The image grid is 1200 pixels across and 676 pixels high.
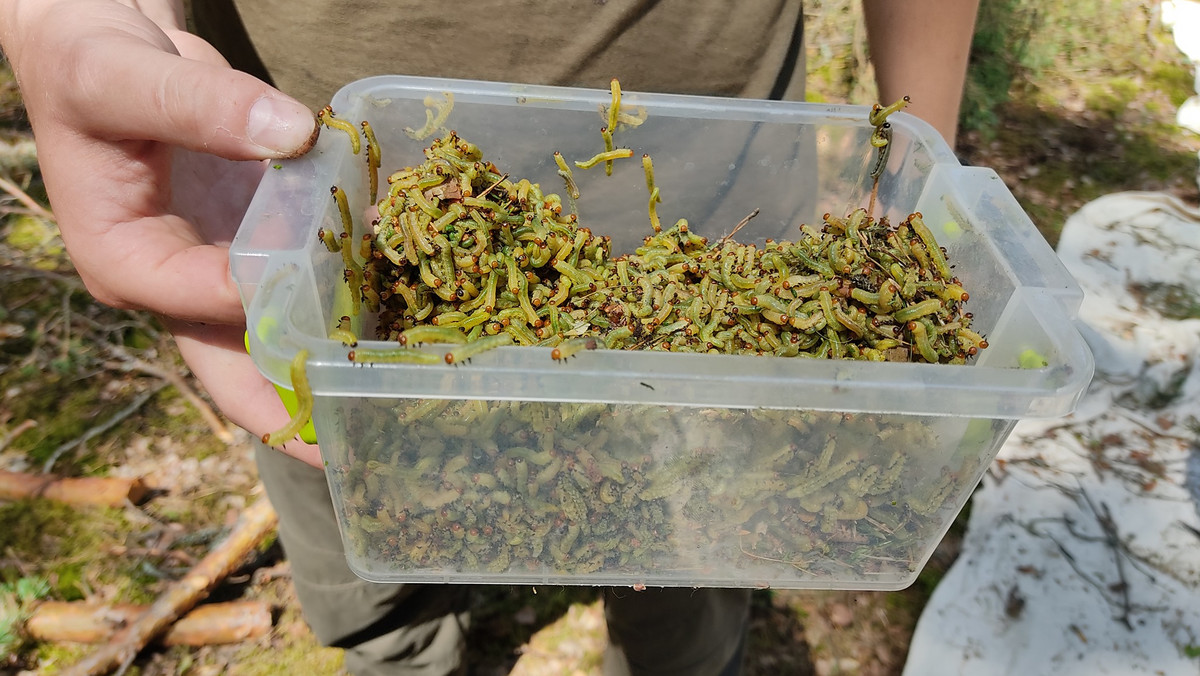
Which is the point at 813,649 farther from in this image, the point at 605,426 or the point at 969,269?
the point at 605,426

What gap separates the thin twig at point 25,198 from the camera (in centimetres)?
613

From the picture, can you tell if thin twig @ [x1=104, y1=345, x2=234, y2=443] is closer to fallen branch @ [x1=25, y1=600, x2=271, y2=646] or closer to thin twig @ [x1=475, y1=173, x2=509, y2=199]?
fallen branch @ [x1=25, y1=600, x2=271, y2=646]

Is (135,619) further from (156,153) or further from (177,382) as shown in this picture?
(156,153)

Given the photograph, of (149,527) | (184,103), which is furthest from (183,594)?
(184,103)

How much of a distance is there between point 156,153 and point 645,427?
161cm

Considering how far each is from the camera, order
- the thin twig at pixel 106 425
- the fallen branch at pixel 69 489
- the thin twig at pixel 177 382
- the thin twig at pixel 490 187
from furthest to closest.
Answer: the thin twig at pixel 177 382 → the thin twig at pixel 106 425 → the fallen branch at pixel 69 489 → the thin twig at pixel 490 187

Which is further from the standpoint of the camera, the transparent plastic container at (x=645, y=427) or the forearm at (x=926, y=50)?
the forearm at (x=926, y=50)

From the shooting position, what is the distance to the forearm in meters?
2.95

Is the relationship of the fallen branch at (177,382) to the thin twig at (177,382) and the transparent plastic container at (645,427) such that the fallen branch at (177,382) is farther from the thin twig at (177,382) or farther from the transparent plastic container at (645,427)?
the transparent plastic container at (645,427)

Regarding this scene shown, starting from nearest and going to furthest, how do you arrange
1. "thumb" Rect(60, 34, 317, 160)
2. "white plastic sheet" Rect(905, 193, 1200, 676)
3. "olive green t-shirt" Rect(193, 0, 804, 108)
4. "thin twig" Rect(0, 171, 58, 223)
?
"thumb" Rect(60, 34, 317, 160) < "olive green t-shirt" Rect(193, 0, 804, 108) < "white plastic sheet" Rect(905, 193, 1200, 676) < "thin twig" Rect(0, 171, 58, 223)


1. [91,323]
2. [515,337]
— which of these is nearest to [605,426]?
[515,337]

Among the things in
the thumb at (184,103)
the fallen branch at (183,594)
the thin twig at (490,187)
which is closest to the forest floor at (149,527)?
the fallen branch at (183,594)

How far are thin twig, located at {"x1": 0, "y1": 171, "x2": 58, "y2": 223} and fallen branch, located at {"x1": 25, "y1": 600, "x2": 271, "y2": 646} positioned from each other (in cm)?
348

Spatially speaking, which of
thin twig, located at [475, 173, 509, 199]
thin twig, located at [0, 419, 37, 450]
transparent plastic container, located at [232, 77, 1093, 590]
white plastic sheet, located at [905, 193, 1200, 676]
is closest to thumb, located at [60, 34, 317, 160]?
transparent plastic container, located at [232, 77, 1093, 590]
